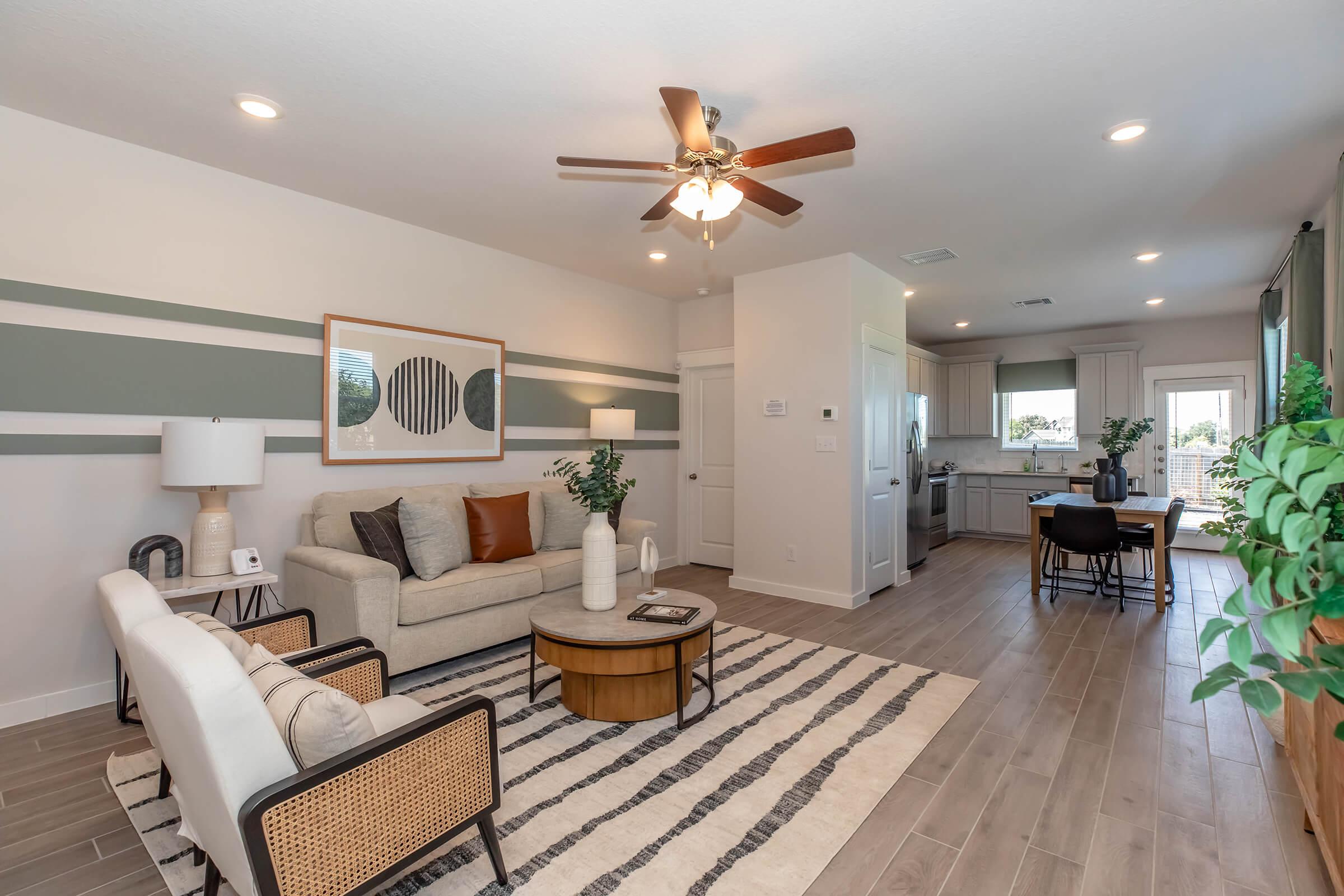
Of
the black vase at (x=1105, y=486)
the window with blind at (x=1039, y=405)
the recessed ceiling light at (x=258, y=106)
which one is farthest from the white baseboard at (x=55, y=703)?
the window with blind at (x=1039, y=405)

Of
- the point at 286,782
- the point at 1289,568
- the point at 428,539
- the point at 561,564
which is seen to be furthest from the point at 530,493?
the point at 1289,568

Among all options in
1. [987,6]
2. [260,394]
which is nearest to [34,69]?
[260,394]

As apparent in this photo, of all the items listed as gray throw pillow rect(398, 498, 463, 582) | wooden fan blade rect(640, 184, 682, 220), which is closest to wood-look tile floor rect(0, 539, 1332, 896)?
gray throw pillow rect(398, 498, 463, 582)

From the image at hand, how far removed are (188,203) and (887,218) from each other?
12.9 feet

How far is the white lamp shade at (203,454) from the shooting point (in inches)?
108

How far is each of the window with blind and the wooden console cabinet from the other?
620cm

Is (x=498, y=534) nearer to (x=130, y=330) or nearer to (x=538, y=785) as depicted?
(x=538, y=785)

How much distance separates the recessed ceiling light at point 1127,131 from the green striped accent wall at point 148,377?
14.1 feet

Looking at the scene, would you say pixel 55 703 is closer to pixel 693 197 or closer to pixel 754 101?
pixel 693 197

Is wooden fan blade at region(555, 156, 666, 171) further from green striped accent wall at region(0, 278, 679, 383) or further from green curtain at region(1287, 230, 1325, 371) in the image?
green curtain at region(1287, 230, 1325, 371)

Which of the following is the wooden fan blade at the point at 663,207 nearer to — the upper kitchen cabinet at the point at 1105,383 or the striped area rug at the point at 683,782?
the striped area rug at the point at 683,782

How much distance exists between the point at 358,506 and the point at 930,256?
433 cm

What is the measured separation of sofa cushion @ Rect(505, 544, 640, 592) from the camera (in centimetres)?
376

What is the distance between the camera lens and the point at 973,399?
8.15 m
